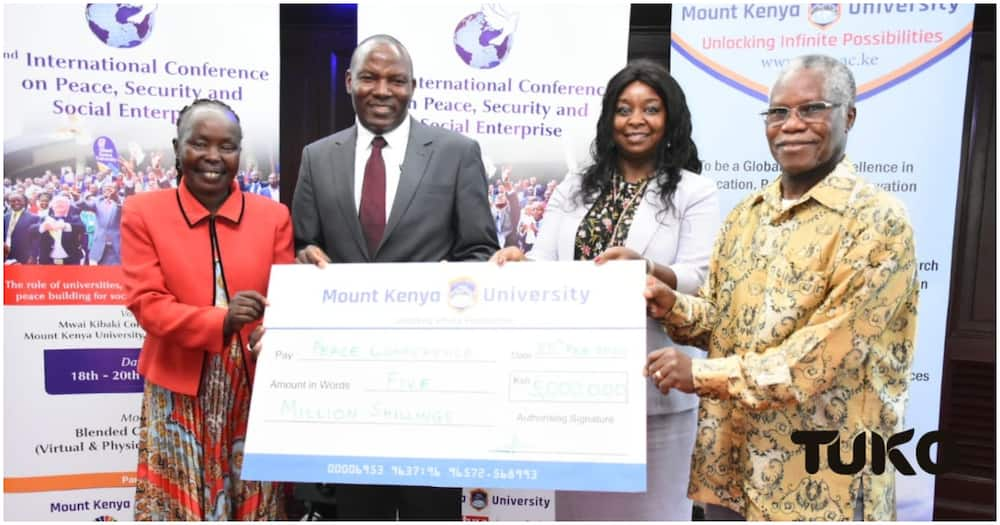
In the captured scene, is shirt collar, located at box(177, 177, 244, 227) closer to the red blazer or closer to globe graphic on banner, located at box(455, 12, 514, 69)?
the red blazer

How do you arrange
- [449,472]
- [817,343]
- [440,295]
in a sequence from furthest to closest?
[440,295]
[449,472]
[817,343]

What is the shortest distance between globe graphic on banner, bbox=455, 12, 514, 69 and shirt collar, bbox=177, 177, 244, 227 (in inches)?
56.7

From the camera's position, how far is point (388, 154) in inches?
92.9

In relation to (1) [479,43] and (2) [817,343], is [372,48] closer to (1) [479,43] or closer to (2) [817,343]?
(1) [479,43]

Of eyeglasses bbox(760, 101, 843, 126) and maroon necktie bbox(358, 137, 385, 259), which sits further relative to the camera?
maroon necktie bbox(358, 137, 385, 259)

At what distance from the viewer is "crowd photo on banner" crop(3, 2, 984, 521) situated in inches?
67.2

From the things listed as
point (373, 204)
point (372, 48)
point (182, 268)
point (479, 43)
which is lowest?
point (182, 268)

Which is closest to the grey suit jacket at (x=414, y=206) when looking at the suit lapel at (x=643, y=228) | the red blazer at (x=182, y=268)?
the red blazer at (x=182, y=268)

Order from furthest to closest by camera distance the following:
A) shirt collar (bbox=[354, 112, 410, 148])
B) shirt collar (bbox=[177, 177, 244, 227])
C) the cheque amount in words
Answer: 1. shirt collar (bbox=[354, 112, 410, 148])
2. shirt collar (bbox=[177, 177, 244, 227])
3. the cheque amount in words

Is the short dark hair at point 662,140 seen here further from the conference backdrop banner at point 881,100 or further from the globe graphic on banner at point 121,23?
the globe graphic on banner at point 121,23

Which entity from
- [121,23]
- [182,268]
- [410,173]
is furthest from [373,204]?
[121,23]

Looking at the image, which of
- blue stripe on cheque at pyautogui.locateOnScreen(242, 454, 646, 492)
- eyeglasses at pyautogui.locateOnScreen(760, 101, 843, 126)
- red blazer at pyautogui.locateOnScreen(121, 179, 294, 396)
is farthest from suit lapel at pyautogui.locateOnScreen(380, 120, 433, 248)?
eyeglasses at pyautogui.locateOnScreen(760, 101, 843, 126)

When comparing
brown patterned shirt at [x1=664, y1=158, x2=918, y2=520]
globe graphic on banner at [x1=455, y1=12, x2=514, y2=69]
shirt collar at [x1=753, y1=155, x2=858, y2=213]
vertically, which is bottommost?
brown patterned shirt at [x1=664, y1=158, x2=918, y2=520]

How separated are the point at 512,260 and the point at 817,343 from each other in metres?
0.87
